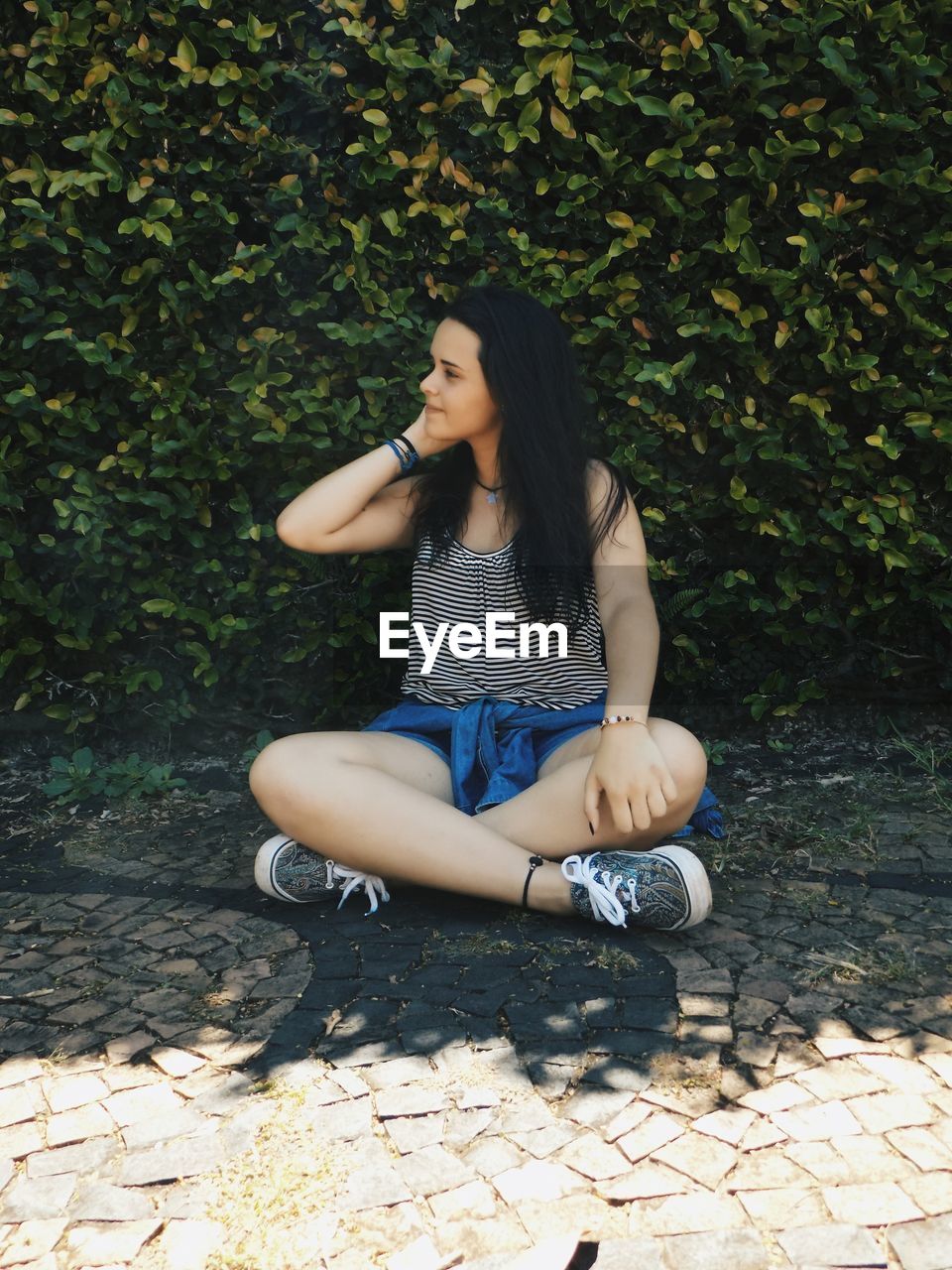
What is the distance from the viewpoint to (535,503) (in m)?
3.42

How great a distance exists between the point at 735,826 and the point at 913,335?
1855mm

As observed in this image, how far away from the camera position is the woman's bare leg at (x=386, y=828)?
3.10m

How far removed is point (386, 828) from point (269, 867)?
401 millimetres

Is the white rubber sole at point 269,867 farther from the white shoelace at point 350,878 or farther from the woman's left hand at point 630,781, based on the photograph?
the woman's left hand at point 630,781

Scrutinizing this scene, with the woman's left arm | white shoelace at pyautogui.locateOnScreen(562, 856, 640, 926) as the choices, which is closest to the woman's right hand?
the woman's left arm

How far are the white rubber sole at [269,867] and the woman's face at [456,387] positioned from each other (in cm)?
132

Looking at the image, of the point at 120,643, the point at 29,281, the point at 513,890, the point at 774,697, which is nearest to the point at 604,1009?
the point at 513,890

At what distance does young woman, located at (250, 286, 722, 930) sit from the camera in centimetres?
307

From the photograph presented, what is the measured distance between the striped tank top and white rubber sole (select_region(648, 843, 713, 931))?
2.38ft

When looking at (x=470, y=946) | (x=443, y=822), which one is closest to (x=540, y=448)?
(x=443, y=822)

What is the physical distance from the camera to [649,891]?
2955 mm

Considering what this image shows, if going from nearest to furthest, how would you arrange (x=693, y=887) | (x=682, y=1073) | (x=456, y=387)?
(x=682, y=1073)
(x=693, y=887)
(x=456, y=387)

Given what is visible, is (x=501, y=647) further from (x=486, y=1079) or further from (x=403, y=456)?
(x=486, y=1079)

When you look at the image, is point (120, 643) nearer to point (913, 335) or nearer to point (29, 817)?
point (29, 817)
